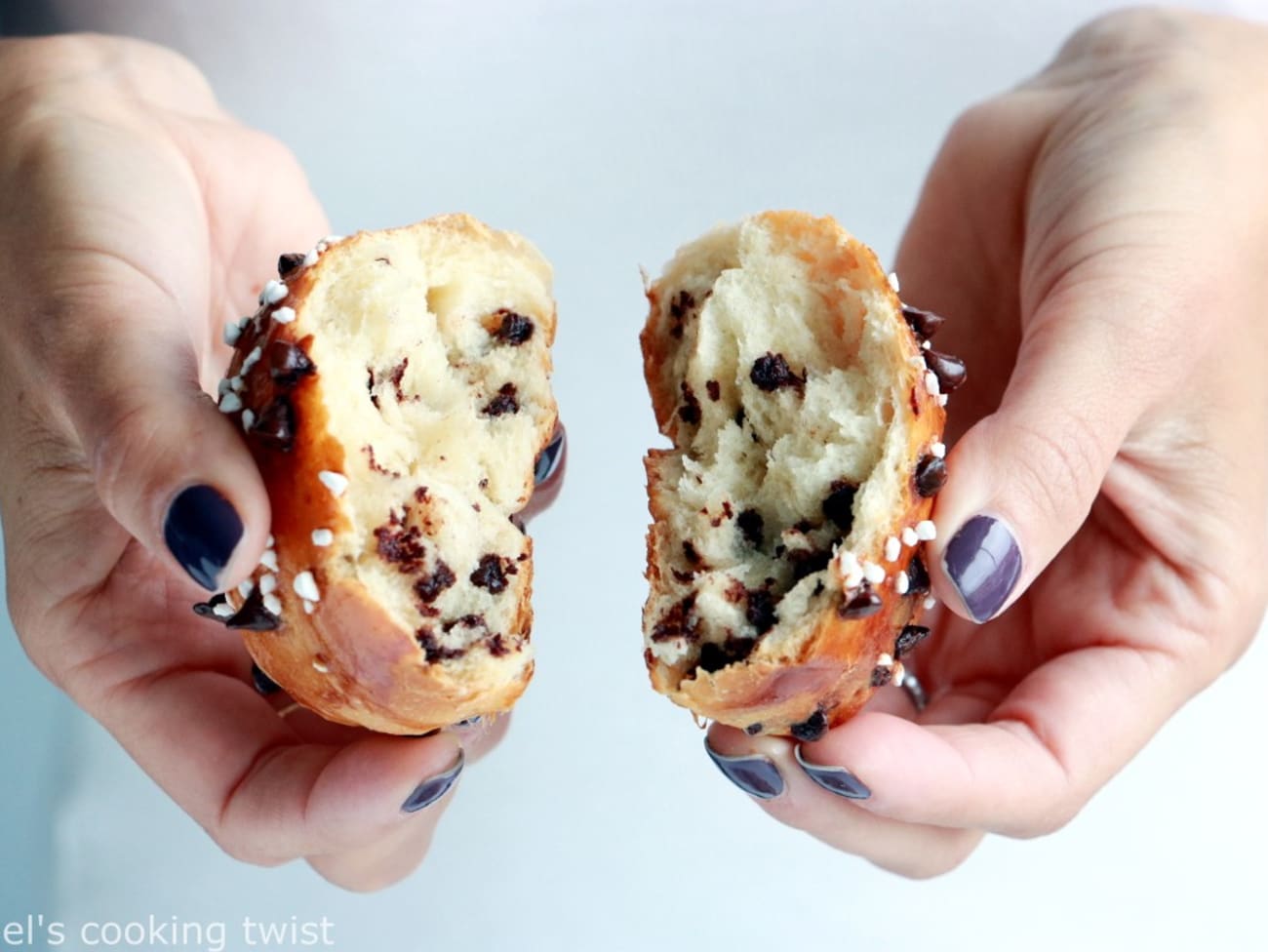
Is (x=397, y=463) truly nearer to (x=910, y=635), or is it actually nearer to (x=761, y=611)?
(x=761, y=611)

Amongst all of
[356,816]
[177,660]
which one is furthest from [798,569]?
[177,660]

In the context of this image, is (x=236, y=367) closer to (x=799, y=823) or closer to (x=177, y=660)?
(x=177, y=660)

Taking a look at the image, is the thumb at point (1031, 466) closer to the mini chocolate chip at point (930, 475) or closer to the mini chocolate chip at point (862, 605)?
the mini chocolate chip at point (930, 475)

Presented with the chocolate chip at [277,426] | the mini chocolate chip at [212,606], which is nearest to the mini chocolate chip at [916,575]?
the chocolate chip at [277,426]

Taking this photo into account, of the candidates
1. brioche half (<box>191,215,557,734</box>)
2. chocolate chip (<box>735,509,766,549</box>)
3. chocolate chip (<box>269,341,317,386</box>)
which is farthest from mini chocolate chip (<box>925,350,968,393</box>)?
chocolate chip (<box>269,341,317,386</box>)

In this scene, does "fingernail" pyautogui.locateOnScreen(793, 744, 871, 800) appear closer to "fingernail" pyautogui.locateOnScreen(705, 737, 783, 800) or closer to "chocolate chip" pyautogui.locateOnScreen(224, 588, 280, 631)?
"fingernail" pyautogui.locateOnScreen(705, 737, 783, 800)

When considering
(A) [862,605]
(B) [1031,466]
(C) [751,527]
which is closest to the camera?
(A) [862,605]

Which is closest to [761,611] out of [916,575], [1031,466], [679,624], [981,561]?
[679,624]
